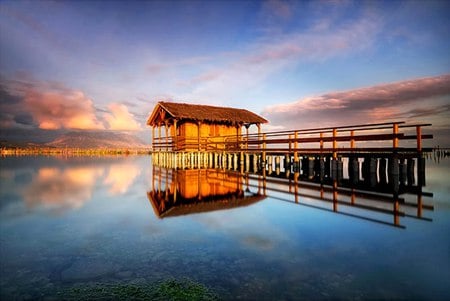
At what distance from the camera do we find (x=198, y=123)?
28062mm

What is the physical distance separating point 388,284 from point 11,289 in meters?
4.57

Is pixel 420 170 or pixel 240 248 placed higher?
pixel 420 170

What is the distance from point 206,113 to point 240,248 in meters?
23.9

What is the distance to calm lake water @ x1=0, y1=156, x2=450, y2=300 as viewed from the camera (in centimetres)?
356

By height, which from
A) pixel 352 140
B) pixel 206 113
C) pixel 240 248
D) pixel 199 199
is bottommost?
pixel 240 248

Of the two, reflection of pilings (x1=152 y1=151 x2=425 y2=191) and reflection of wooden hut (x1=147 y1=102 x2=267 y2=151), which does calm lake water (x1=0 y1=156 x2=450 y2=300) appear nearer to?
reflection of pilings (x1=152 y1=151 x2=425 y2=191)

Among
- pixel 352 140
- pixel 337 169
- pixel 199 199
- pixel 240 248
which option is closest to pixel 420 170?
pixel 352 140

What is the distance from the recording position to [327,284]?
355 centimetres

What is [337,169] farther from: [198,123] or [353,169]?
[198,123]

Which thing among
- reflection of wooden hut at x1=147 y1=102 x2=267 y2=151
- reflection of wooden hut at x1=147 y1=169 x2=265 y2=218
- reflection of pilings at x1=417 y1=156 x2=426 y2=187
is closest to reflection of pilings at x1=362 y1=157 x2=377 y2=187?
reflection of pilings at x1=417 y1=156 x2=426 y2=187

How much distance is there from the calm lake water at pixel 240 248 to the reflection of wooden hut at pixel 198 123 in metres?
18.6

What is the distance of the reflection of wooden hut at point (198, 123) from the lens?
2727 cm

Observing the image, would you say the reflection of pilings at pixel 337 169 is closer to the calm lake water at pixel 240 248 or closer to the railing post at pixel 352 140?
the railing post at pixel 352 140

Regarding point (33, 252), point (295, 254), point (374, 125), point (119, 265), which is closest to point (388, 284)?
point (295, 254)
